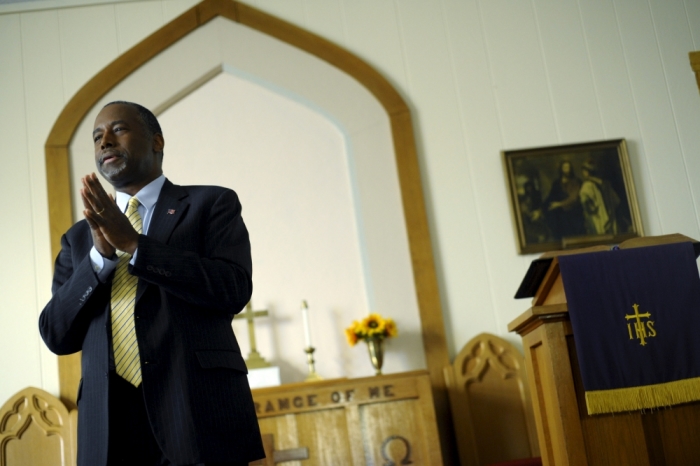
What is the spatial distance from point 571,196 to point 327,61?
2001mm

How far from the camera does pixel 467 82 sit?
5828 mm

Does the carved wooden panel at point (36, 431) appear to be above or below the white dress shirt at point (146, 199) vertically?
below

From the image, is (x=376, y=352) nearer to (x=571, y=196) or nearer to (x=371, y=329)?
(x=371, y=329)

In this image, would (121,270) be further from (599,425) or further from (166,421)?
(599,425)

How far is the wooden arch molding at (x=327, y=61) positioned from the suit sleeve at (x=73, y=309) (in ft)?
10.8

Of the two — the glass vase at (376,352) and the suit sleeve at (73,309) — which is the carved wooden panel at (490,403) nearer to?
the glass vase at (376,352)

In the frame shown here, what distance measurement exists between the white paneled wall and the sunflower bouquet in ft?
1.71

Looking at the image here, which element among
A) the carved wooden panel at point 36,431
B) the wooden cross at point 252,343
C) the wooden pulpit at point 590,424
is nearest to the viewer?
the wooden pulpit at point 590,424

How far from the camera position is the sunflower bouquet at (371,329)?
500 cm

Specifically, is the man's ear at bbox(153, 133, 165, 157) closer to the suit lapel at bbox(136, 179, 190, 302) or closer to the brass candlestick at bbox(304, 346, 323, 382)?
the suit lapel at bbox(136, 179, 190, 302)

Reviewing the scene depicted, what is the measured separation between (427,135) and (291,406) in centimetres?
222

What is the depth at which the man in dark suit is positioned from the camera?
182 cm

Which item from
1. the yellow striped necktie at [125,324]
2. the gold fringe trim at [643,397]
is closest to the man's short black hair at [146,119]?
the yellow striped necktie at [125,324]

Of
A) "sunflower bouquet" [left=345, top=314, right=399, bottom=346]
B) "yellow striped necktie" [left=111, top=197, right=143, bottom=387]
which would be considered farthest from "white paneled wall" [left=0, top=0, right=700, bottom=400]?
"yellow striped necktie" [left=111, top=197, right=143, bottom=387]
